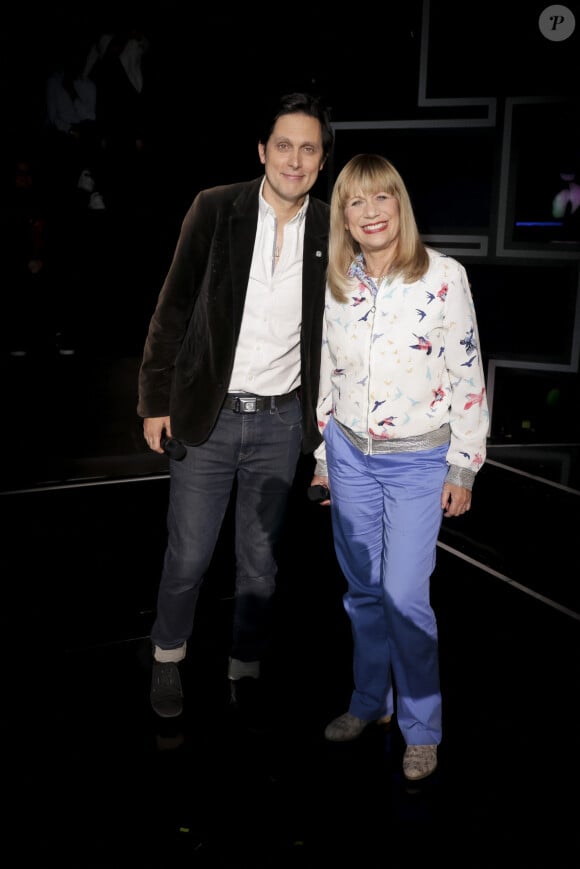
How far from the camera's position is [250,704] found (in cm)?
243

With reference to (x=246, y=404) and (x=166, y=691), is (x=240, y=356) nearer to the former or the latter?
(x=246, y=404)

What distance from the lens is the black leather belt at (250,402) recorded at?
89.3 inches

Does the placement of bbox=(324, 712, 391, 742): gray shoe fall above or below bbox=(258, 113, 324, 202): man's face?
below

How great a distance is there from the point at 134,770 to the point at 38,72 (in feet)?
27.0

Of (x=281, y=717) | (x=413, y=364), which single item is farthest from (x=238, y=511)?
(x=413, y=364)

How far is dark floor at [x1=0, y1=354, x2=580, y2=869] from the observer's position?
1900 mm

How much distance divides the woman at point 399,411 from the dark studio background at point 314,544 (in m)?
0.30

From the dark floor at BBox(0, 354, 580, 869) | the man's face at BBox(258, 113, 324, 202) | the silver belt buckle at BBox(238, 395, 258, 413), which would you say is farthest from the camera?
the silver belt buckle at BBox(238, 395, 258, 413)

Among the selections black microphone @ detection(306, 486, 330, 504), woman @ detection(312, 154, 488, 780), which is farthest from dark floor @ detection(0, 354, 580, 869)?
black microphone @ detection(306, 486, 330, 504)

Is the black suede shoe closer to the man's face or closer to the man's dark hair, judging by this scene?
the man's face

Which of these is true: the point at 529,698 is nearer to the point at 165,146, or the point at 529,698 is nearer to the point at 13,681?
the point at 13,681

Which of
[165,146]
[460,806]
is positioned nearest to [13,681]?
[460,806]

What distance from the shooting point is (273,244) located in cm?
221

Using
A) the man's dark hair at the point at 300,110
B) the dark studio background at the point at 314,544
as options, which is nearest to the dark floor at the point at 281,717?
the dark studio background at the point at 314,544
